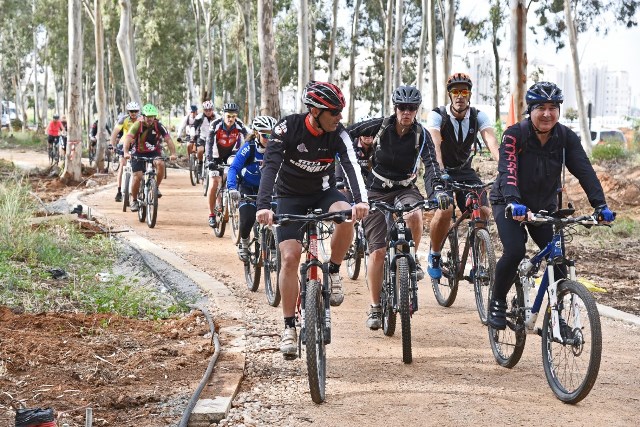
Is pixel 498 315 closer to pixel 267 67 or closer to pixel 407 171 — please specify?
pixel 407 171

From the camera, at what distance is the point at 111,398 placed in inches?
229

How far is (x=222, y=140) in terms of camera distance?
1491 centimetres

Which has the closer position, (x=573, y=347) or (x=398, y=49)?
(x=573, y=347)

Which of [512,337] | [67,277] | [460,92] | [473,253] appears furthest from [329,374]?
[67,277]

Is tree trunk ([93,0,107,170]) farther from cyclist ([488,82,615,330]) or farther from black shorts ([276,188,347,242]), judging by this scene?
cyclist ([488,82,615,330])

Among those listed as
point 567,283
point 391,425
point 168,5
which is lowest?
point 391,425

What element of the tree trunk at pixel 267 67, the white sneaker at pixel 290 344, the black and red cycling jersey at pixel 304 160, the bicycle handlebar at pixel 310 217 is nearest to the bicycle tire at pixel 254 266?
the black and red cycling jersey at pixel 304 160

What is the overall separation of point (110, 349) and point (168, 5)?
47.0 meters

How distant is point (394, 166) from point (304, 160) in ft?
5.07

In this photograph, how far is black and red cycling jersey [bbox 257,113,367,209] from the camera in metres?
6.56

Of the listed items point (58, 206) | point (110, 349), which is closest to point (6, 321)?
point (110, 349)

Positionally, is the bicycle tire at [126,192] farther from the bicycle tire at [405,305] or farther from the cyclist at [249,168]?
the bicycle tire at [405,305]

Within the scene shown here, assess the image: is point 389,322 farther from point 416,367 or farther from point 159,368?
point 159,368

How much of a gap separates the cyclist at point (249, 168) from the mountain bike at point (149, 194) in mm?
5288
